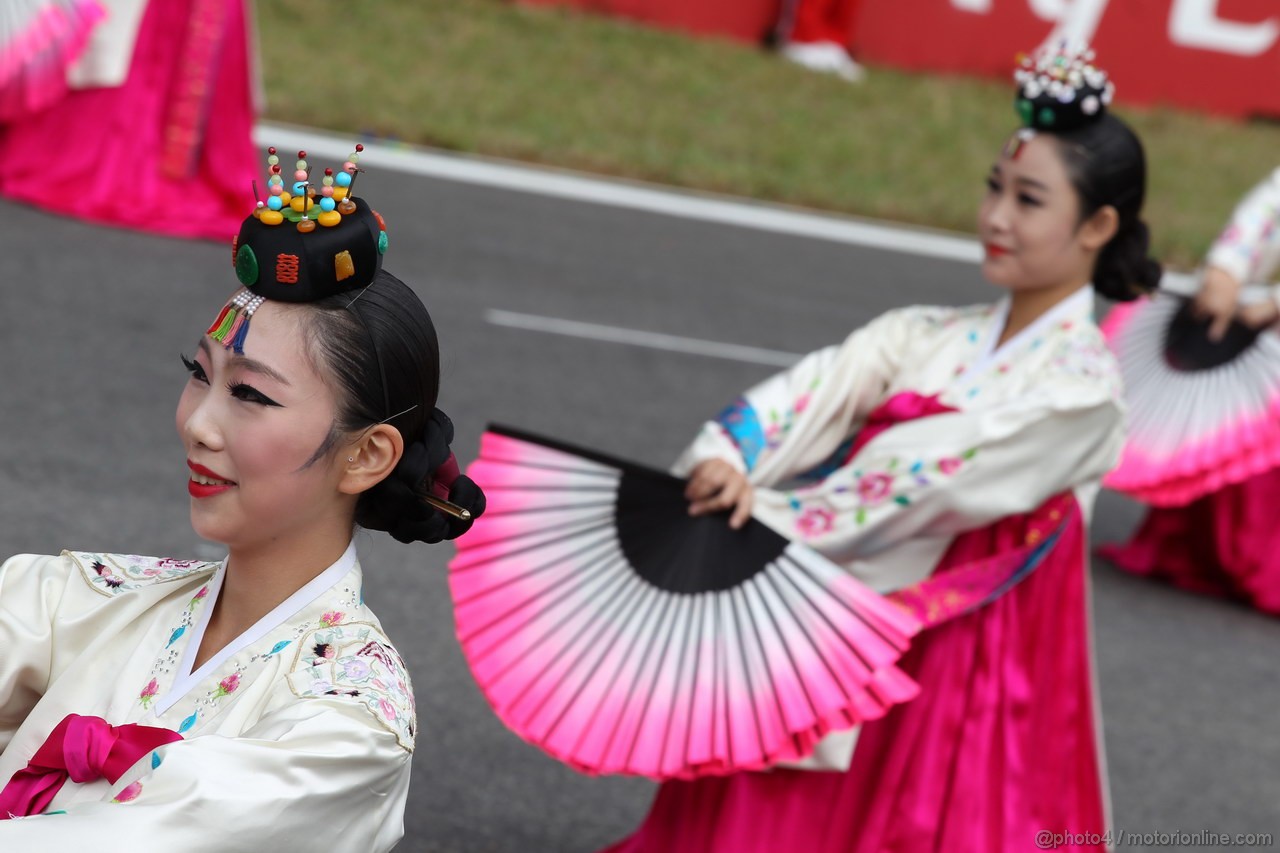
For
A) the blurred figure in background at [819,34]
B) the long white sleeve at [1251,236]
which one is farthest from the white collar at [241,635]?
the blurred figure in background at [819,34]

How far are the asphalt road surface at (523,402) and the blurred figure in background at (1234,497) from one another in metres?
0.12

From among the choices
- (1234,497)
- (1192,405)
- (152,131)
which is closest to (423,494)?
(1192,405)

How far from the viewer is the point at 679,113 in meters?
11.8

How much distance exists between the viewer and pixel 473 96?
36.8ft

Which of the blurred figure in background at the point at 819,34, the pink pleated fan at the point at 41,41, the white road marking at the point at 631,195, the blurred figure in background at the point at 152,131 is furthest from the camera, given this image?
the blurred figure in background at the point at 819,34

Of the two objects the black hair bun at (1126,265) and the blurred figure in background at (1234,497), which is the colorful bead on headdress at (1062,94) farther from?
the blurred figure in background at (1234,497)

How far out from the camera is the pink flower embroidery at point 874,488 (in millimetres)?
3164

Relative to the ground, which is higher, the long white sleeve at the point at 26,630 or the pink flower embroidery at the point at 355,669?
the pink flower embroidery at the point at 355,669

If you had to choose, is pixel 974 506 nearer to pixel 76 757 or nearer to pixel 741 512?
pixel 741 512

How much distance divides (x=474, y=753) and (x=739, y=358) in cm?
373

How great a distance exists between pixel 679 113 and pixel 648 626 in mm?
9063

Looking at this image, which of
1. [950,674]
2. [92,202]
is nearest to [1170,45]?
[92,202]

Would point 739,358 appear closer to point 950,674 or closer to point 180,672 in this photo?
point 950,674

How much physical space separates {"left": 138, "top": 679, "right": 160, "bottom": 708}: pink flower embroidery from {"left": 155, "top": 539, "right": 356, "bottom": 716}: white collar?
0.02 meters
